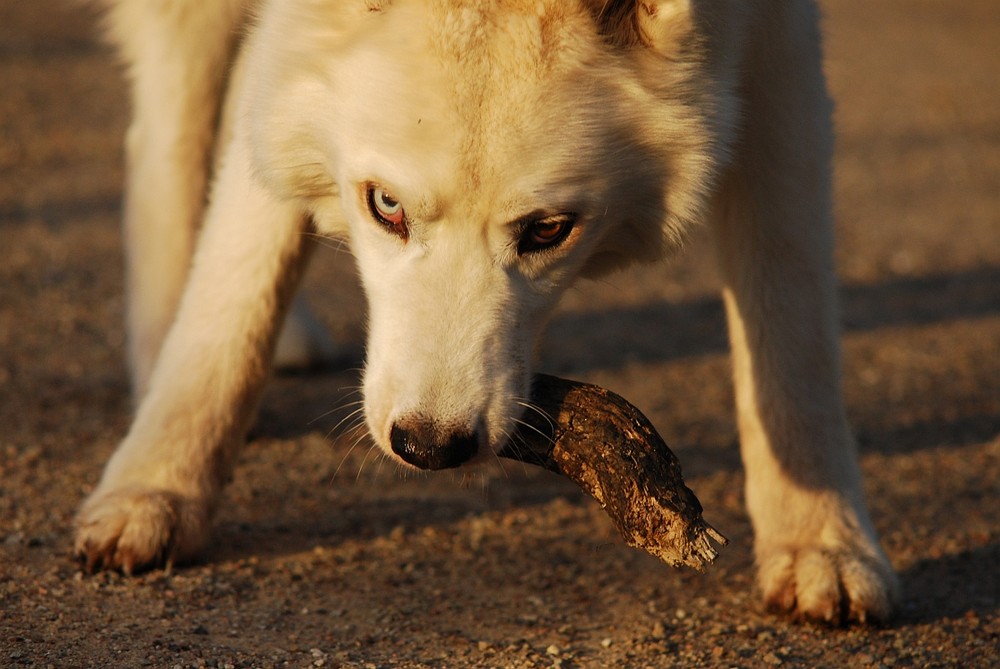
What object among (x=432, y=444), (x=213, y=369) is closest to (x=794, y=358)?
(x=432, y=444)

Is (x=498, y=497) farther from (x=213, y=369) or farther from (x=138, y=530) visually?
(x=138, y=530)

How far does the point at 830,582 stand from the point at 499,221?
1.27m

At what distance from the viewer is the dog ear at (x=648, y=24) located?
107 inches

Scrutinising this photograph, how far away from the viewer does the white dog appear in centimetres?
264

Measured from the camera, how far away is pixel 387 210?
2807 mm

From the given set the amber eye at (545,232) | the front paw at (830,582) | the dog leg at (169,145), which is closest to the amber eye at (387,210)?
the amber eye at (545,232)

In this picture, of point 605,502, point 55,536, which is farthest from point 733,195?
point 55,536

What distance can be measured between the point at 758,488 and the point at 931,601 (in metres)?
0.54

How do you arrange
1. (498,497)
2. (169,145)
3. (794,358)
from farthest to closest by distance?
(169,145)
(498,497)
(794,358)

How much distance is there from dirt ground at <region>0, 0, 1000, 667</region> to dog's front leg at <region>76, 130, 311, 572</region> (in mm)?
195

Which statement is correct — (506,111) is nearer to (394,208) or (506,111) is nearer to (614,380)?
(394,208)

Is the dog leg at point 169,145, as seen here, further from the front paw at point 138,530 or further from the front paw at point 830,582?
the front paw at point 830,582

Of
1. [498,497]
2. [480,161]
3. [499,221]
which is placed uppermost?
[480,161]

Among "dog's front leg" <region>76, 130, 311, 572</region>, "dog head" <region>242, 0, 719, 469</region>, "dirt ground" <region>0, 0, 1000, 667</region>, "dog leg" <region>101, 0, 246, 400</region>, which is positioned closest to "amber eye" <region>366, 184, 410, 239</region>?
"dog head" <region>242, 0, 719, 469</region>
